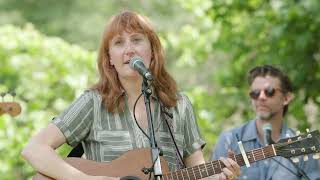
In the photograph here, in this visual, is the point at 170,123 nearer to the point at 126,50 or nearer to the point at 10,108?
the point at 126,50

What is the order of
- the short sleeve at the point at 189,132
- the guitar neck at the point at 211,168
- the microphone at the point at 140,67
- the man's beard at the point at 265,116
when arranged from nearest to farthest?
the microphone at the point at 140,67
the guitar neck at the point at 211,168
the short sleeve at the point at 189,132
the man's beard at the point at 265,116

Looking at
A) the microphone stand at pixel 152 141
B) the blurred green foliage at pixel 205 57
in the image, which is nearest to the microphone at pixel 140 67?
the microphone stand at pixel 152 141

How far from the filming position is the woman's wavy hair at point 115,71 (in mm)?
5078

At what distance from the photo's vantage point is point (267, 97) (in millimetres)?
7031

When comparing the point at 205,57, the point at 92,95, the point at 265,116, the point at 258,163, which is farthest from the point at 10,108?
the point at 205,57

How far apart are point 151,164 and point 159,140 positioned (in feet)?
0.61

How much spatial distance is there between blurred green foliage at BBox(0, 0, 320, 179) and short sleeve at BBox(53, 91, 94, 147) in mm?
3292

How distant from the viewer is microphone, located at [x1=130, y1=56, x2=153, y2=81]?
4633 mm

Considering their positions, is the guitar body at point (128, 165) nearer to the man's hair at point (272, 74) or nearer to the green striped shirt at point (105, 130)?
the green striped shirt at point (105, 130)

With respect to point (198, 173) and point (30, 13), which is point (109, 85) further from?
point (30, 13)

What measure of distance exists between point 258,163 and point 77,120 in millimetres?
2045

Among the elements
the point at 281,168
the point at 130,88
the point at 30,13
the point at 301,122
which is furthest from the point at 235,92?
the point at 30,13

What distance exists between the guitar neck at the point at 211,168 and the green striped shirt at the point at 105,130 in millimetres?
101

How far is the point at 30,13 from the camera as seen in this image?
2058 centimetres
